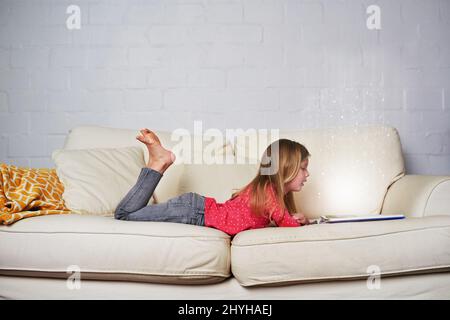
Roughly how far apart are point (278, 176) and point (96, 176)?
0.82m

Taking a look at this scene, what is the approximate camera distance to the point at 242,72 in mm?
2863

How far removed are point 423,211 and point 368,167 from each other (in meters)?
0.44

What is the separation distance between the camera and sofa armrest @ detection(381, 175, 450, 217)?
1868mm

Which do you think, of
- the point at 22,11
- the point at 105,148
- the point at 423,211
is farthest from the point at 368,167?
the point at 22,11

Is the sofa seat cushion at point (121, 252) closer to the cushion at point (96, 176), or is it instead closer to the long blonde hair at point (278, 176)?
the long blonde hair at point (278, 176)

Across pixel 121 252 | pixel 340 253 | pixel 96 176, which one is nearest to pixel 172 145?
pixel 96 176

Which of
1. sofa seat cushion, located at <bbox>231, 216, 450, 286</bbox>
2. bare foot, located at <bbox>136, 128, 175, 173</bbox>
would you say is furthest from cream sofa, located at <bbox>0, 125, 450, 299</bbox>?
bare foot, located at <bbox>136, 128, 175, 173</bbox>

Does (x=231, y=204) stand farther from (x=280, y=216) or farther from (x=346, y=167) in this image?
(x=346, y=167)

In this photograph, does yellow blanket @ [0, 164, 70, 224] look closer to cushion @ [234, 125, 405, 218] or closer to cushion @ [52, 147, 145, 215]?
cushion @ [52, 147, 145, 215]

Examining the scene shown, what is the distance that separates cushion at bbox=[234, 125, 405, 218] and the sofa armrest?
14 cm

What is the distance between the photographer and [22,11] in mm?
2926
